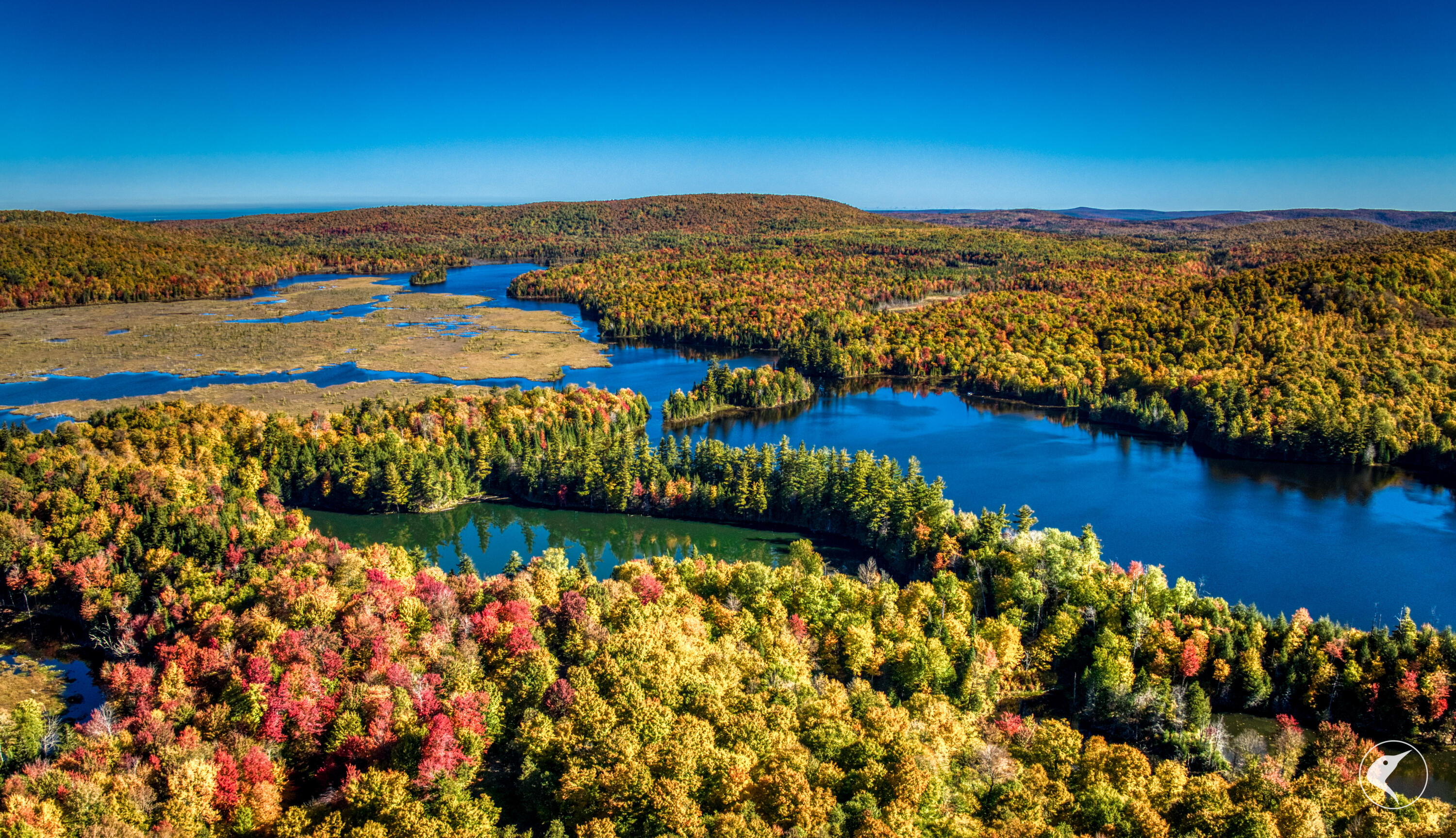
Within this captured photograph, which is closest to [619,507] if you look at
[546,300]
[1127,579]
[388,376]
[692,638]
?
[692,638]

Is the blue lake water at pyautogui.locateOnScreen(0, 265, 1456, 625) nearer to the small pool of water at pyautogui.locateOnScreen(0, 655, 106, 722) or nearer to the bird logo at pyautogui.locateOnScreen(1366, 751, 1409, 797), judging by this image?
the bird logo at pyautogui.locateOnScreen(1366, 751, 1409, 797)

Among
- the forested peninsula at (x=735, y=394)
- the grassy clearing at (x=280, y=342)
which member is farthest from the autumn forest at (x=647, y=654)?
the grassy clearing at (x=280, y=342)

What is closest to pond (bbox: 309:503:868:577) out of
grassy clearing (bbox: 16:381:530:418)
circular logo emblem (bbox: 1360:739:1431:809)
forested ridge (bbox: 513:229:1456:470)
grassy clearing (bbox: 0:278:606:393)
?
grassy clearing (bbox: 16:381:530:418)

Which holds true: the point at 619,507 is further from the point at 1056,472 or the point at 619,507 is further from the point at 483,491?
the point at 1056,472

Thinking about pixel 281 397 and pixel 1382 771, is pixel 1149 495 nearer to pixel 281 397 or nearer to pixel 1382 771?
pixel 1382 771

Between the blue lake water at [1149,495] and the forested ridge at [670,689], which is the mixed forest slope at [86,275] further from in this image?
the forested ridge at [670,689]
